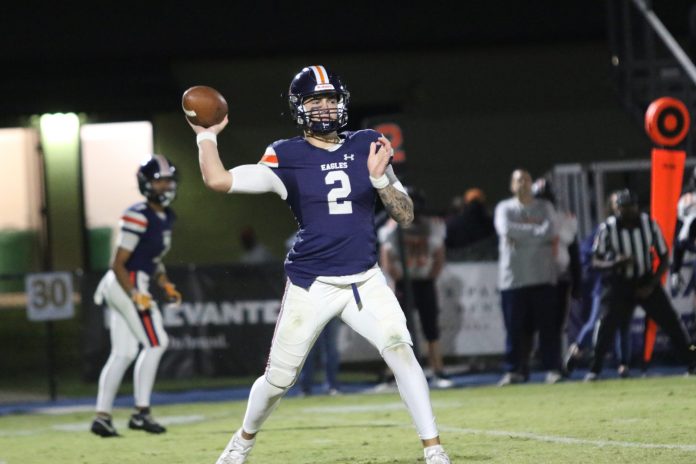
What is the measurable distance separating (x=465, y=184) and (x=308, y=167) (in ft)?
46.6

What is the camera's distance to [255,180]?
6762 mm

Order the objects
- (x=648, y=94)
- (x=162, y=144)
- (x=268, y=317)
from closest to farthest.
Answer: (x=268, y=317)
(x=648, y=94)
(x=162, y=144)

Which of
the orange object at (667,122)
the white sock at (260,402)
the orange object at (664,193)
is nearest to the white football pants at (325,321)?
the white sock at (260,402)

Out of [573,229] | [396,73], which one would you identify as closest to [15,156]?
[396,73]

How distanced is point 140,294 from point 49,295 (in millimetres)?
4616

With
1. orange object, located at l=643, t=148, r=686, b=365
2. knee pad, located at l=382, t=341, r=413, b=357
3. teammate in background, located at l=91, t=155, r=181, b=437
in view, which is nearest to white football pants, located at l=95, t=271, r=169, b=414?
teammate in background, located at l=91, t=155, r=181, b=437

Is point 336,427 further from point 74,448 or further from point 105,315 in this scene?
point 105,315

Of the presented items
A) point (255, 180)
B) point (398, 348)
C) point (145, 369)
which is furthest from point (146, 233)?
point (398, 348)

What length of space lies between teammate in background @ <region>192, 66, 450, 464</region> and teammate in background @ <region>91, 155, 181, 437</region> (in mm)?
3010

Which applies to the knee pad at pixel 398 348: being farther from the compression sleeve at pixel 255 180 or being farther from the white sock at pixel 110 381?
the white sock at pixel 110 381

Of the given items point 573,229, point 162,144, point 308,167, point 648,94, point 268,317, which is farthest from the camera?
point 162,144

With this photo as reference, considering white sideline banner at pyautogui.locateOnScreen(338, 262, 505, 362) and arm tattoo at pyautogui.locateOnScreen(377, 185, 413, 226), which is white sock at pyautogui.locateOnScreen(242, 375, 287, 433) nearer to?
arm tattoo at pyautogui.locateOnScreen(377, 185, 413, 226)

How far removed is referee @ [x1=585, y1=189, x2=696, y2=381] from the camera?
12.3 m

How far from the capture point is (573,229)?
12.9 m
